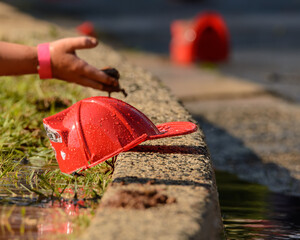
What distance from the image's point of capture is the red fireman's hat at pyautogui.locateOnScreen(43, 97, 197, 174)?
2.90 metres

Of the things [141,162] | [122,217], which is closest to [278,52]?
[141,162]

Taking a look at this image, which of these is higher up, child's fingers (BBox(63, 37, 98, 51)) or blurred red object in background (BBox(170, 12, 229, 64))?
child's fingers (BBox(63, 37, 98, 51))

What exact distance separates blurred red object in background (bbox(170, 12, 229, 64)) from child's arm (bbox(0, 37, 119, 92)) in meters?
6.39

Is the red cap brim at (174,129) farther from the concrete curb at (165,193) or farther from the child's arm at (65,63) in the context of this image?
the child's arm at (65,63)

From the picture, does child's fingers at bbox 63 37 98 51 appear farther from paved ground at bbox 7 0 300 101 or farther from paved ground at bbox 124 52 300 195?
paved ground at bbox 7 0 300 101

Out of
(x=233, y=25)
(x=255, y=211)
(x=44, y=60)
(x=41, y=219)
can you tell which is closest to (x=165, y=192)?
(x=41, y=219)

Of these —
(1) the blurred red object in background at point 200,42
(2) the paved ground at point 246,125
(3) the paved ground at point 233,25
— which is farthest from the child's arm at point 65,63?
(1) the blurred red object in background at point 200,42

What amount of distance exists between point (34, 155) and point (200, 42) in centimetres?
680

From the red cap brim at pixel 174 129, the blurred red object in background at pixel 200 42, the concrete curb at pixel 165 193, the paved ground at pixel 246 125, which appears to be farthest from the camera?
the blurred red object in background at pixel 200 42

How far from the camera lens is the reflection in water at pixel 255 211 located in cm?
302

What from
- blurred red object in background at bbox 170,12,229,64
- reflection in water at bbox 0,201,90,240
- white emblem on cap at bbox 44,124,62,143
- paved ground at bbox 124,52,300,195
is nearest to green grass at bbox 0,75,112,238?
reflection in water at bbox 0,201,90,240

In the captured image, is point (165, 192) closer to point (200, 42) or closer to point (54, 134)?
point (54, 134)

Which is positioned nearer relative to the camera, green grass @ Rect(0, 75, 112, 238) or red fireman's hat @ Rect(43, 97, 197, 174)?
green grass @ Rect(0, 75, 112, 238)

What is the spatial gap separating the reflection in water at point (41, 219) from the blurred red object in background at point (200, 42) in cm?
730
